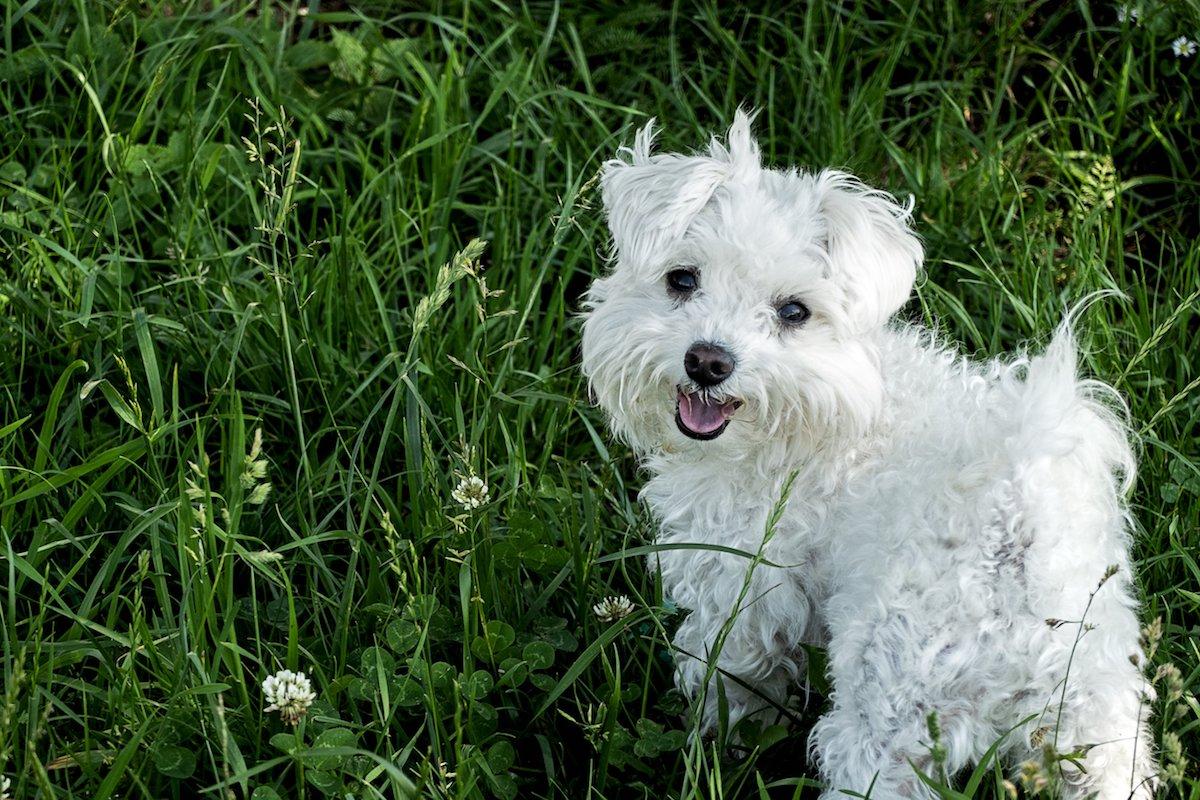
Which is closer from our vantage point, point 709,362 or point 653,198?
point 709,362

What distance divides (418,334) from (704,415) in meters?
0.67

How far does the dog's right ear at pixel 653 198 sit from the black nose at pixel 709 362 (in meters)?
0.30

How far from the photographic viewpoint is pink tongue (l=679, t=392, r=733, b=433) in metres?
2.99

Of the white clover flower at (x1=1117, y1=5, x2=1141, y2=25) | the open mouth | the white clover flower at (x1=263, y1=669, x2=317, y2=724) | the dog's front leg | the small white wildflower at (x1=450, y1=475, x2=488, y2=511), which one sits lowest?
the dog's front leg

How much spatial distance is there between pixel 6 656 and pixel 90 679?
1.44 feet

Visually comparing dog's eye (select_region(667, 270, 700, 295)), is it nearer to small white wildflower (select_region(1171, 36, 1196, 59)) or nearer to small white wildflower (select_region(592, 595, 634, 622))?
small white wildflower (select_region(592, 595, 634, 622))

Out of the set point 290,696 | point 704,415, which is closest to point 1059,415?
point 704,415

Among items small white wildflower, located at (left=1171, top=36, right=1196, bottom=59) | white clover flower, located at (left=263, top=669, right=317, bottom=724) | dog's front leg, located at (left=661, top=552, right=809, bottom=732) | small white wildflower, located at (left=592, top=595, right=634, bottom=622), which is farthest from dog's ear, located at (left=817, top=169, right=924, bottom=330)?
small white wildflower, located at (left=1171, top=36, right=1196, bottom=59)

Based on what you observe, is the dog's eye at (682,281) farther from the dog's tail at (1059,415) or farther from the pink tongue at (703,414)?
the dog's tail at (1059,415)

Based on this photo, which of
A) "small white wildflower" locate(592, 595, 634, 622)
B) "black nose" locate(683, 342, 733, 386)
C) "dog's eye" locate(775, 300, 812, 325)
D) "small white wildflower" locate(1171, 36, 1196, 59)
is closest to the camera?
"black nose" locate(683, 342, 733, 386)

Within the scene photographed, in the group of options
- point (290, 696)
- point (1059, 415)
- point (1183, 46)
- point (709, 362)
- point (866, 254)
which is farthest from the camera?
point (1183, 46)

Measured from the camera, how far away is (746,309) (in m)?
2.99

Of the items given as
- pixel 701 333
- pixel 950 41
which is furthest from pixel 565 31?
pixel 701 333

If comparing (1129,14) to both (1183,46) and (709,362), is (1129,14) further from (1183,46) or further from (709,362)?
(709,362)
